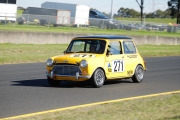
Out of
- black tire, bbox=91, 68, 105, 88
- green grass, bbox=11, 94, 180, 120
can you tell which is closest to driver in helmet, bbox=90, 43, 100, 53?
black tire, bbox=91, 68, 105, 88

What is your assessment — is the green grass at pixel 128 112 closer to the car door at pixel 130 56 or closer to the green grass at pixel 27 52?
the car door at pixel 130 56

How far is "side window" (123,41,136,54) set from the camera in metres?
11.9

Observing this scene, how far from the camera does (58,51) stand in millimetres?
24375

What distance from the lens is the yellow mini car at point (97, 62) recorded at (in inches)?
408

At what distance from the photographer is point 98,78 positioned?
418 inches

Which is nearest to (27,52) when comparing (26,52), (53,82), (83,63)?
(26,52)

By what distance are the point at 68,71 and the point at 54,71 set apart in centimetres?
46

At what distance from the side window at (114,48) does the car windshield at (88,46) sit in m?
0.25

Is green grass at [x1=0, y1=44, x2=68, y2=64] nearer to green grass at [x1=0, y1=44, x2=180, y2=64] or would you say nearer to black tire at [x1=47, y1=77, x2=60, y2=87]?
green grass at [x1=0, y1=44, x2=180, y2=64]

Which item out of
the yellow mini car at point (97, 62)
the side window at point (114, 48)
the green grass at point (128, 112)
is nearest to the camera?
the green grass at point (128, 112)

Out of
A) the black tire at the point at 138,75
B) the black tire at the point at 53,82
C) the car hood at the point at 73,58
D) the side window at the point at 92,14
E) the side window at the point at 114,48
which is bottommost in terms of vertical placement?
the black tire at the point at 53,82

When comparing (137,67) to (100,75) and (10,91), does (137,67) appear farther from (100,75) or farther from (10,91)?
(10,91)

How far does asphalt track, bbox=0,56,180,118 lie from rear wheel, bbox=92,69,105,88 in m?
0.19

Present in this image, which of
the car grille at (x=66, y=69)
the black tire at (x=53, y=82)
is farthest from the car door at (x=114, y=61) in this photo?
the black tire at (x=53, y=82)
